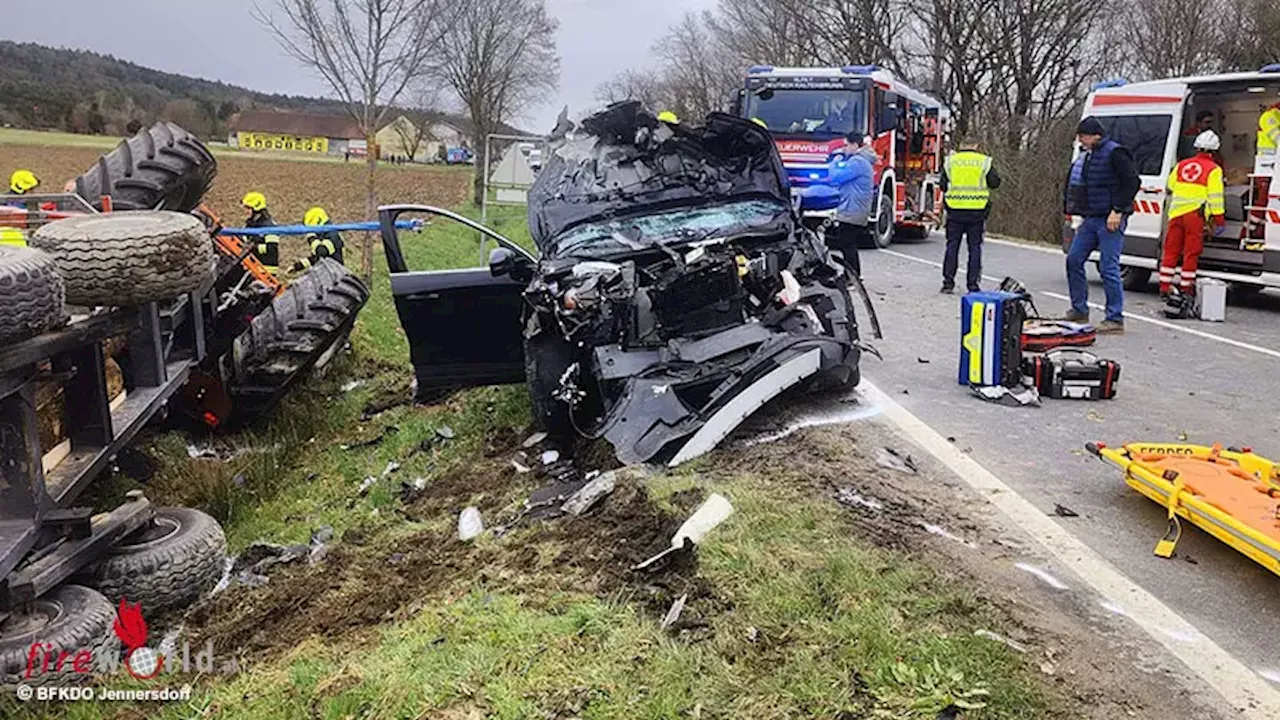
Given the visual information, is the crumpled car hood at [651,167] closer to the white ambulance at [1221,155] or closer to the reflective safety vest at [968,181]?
the reflective safety vest at [968,181]

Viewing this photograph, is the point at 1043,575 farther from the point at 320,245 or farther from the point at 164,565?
the point at 320,245

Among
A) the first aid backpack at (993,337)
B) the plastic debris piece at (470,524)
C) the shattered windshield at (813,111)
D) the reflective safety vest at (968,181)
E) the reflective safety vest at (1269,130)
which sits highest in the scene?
the shattered windshield at (813,111)

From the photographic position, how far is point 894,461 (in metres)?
4.64

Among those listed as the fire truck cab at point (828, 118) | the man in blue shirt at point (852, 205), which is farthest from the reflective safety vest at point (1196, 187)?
the fire truck cab at point (828, 118)

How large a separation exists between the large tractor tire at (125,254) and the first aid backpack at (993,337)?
4251 mm

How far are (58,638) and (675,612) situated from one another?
2.08 meters

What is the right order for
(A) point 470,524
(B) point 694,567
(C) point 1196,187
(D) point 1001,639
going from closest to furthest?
(D) point 1001,639 < (B) point 694,567 < (A) point 470,524 < (C) point 1196,187

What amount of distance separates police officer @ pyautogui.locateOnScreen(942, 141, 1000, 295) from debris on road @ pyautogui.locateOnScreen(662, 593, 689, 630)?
7442 millimetres

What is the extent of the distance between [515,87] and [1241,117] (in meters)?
30.2

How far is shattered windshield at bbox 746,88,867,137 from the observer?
1427 cm

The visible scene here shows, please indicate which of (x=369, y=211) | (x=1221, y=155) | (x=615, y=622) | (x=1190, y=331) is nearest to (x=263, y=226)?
(x=369, y=211)

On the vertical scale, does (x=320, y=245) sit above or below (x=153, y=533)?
above

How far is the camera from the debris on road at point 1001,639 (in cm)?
285

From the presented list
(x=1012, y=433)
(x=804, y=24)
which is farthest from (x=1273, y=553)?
(x=804, y=24)
